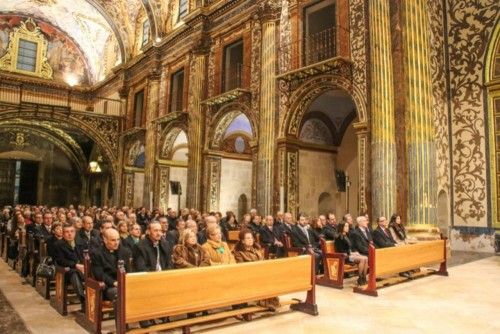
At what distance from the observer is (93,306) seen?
438 centimetres

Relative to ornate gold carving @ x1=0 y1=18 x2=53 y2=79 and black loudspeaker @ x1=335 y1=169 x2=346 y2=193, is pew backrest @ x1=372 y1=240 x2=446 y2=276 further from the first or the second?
ornate gold carving @ x1=0 y1=18 x2=53 y2=79

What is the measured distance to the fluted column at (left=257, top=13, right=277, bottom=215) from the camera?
38.9ft

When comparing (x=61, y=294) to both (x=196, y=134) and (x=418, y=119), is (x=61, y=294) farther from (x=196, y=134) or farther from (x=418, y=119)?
(x=196, y=134)

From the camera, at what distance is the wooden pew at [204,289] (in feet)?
12.0

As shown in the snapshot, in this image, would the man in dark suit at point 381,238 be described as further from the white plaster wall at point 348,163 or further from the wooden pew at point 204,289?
the white plaster wall at point 348,163

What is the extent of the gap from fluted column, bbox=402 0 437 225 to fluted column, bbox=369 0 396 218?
13.8 inches

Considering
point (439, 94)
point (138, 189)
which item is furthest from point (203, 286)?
point (138, 189)

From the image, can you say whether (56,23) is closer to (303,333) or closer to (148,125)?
(148,125)

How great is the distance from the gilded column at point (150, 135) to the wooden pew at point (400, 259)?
41.2ft

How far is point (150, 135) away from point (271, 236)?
10.7 metres

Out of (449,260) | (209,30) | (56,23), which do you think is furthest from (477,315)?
(56,23)

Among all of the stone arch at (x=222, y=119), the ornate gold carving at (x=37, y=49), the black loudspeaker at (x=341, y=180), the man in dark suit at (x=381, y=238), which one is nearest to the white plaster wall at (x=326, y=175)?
the black loudspeaker at (x=341, y=180)

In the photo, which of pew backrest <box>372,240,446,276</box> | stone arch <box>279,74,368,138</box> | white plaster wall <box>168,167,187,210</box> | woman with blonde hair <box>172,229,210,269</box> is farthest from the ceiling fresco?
woman with blonde hair <box>172,229,210,269</box>

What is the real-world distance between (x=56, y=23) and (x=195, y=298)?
80.3ft
